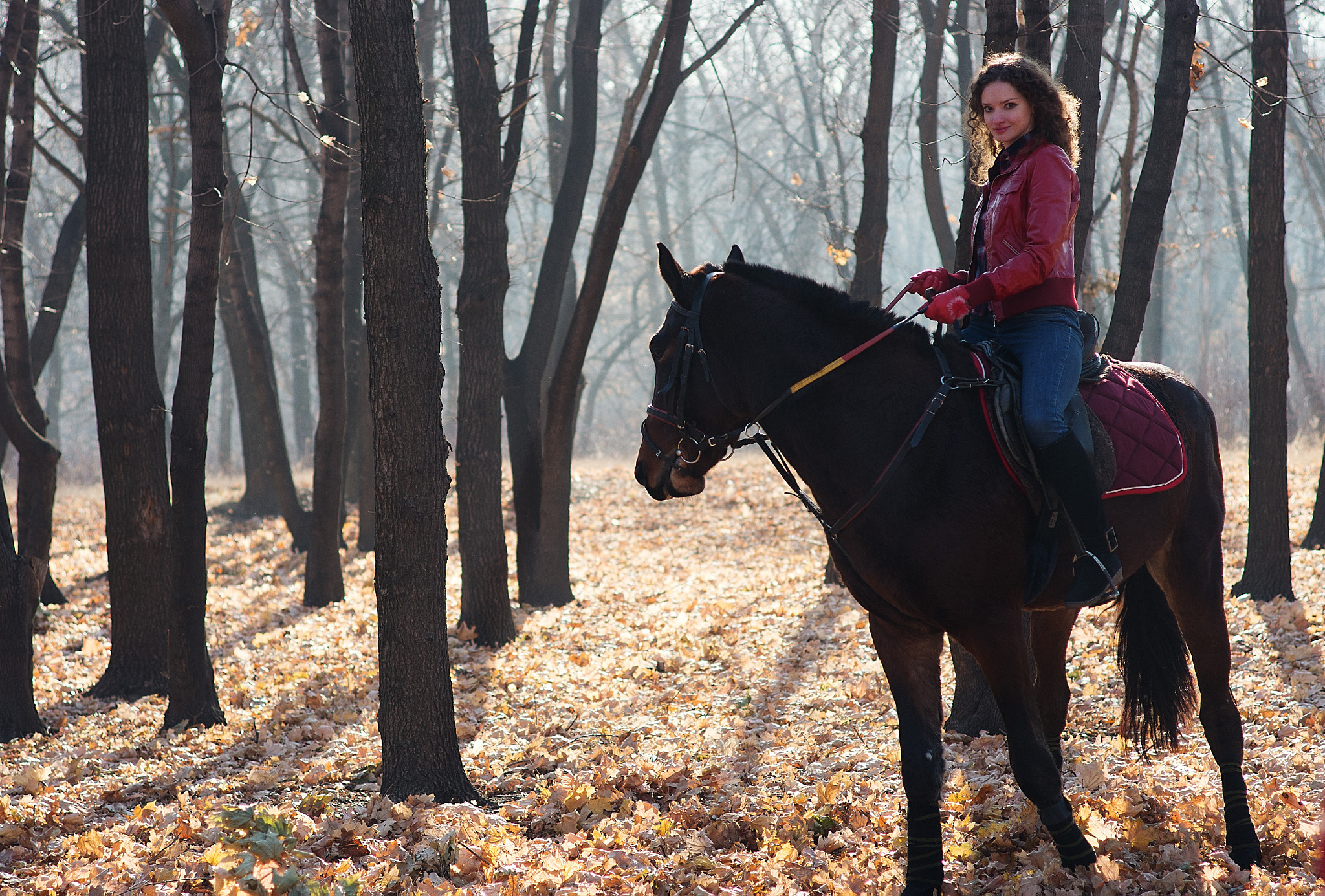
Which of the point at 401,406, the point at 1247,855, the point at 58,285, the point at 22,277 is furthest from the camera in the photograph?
the point at 58,285

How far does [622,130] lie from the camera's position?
11258 mm

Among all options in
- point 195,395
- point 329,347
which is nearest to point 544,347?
point 329,347

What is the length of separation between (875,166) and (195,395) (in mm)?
7731

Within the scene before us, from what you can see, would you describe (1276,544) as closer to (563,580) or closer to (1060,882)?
(1060,882)

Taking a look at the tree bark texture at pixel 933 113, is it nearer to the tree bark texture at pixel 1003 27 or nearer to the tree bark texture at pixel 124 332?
the tree bark texture at pixel 1003 27

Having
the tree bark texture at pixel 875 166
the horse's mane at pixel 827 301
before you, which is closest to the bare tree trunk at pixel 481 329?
the tree bark texture at pixel 875 166

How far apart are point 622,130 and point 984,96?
25.9 feet

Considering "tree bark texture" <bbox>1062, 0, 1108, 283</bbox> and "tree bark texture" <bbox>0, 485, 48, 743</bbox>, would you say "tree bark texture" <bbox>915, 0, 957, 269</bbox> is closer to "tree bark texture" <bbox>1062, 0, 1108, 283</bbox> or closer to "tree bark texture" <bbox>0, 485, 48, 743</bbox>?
"tree bark texture" <bbox>1062, 0, 1108, 283</bbox>

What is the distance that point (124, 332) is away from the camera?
7301 millimetres

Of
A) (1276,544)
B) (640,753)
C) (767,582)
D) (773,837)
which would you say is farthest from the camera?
(767,582)

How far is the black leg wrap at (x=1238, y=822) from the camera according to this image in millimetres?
4039

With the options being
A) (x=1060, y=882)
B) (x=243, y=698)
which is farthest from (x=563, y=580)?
(x=1060, y=882)

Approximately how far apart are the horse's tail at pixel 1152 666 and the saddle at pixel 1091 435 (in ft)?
2.74

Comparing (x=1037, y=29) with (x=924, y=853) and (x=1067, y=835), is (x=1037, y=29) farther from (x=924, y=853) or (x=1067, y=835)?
(x=924, y=853)
